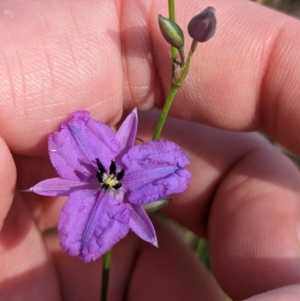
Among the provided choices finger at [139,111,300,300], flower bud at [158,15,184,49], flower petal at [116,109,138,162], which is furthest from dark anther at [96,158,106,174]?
finger at [139,111,300,300]

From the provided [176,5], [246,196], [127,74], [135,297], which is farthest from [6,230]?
[176,5]

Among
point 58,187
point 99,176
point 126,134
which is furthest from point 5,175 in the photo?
point 126,134

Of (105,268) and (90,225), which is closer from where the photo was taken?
(90,225)

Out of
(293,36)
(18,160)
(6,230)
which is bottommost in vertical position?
(6,230)

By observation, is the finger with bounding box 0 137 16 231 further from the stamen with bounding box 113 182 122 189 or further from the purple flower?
the stamen with bounding box 113 182 122 189

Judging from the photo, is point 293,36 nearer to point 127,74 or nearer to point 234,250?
point 127,74

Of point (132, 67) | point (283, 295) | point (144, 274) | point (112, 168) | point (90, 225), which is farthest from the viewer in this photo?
point (144, 274)

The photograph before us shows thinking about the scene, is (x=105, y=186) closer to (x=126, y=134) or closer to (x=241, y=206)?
(x=126, y=134)
